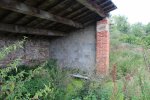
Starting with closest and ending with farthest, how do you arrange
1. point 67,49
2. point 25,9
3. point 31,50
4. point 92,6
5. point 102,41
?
point 25,9 < point 92,6 < point 102,41 < point 31,50 < point 67,49

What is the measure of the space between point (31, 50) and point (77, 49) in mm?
1626

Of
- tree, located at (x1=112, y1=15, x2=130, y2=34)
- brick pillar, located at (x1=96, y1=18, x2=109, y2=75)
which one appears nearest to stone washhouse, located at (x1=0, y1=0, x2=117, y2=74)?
brick pillar, located at (x1=96, y1=18, x2=109, y2=75)

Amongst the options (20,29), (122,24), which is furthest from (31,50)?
(122,24)

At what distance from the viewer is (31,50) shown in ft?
31.1

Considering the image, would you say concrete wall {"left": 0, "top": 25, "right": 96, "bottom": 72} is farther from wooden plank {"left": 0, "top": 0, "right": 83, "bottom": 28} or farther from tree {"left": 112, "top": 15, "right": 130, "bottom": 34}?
tree {"left": 112, "top": 15, "right": 130, "bottom": 34}

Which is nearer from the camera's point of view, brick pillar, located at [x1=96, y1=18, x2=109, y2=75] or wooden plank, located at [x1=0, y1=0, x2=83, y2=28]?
wooden plank, located at [x1=0, y1=0, x2=83, y2=28]

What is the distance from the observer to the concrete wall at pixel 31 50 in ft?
27.7

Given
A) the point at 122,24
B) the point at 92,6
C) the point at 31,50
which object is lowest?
the point at 31,50

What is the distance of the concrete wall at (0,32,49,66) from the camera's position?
27.7ft

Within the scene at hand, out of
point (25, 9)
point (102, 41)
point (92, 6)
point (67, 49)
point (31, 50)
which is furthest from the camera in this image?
point (67, 49)

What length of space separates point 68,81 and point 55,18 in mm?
1920

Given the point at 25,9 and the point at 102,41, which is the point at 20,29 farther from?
the point at 102,41

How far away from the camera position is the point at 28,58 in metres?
9.30

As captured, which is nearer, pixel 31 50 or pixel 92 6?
pixel 92 6
